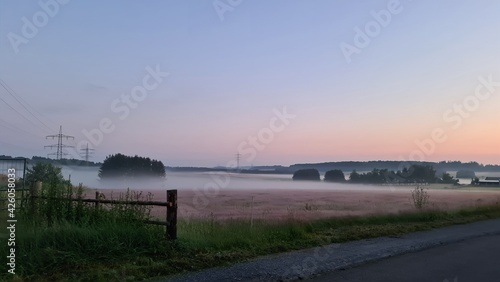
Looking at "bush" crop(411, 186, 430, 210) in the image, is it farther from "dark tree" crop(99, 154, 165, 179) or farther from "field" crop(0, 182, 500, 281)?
"dark tree" crop(99, 154, 165, 179)

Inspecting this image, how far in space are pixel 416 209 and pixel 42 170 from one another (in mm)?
16699

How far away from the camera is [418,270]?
9.63 meters

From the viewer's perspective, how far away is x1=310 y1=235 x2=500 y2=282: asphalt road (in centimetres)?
885

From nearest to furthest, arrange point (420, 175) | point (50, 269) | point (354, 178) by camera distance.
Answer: point (50, 269), point (420, 175), point (354, 178)

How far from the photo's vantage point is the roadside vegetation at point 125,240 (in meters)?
8.40

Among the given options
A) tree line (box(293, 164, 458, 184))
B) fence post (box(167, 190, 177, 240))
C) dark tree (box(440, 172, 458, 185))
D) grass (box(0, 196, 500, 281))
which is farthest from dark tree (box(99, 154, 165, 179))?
dark tree (box(440, 172, 458, 185))

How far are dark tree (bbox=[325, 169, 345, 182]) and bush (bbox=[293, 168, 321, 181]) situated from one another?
306 centimetres

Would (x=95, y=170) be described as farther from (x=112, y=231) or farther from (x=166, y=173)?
(x=112, y=231)

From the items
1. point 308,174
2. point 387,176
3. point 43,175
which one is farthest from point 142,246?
point 308,174

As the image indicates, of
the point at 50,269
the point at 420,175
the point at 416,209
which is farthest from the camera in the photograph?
the point at 420,175

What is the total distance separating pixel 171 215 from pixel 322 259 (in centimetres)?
376

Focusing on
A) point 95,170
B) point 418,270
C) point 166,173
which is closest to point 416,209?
point 418,270

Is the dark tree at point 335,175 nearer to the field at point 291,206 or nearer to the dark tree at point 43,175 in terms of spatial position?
the field at point 291,206

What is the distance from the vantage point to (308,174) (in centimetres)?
6025
